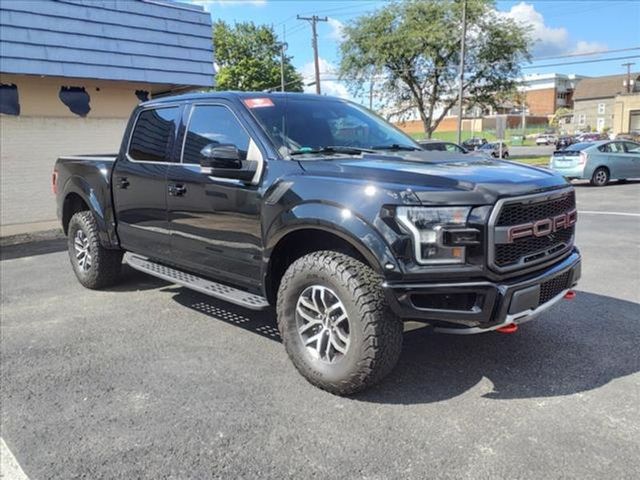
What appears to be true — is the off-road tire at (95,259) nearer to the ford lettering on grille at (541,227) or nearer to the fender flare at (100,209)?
the fender flare at (100,209)

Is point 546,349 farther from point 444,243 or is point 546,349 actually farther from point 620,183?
point 620,183

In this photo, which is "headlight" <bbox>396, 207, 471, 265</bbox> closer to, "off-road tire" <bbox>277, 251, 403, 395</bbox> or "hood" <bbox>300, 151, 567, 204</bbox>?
"hood" <bbox>300, 151, 567, 204</bbox>

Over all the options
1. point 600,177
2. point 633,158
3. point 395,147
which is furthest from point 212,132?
point 633,158

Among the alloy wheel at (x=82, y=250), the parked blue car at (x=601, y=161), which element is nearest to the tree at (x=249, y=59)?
the parked blue car at (x=601, y=161)

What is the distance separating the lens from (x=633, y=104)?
6481 cm

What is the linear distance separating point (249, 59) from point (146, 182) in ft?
186

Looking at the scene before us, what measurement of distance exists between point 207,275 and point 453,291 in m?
2.30

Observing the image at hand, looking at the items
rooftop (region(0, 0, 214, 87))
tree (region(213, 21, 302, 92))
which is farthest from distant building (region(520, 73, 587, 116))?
rooftop (region(0, 0, 214, 87))

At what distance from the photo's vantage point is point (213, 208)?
4.24 metres

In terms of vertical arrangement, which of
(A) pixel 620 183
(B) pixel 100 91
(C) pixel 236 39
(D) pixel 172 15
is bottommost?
(A) pixel 620 183

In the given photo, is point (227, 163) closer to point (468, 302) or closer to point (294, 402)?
point (294, 402)

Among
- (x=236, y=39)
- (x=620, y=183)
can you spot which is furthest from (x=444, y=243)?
(x=236, y=39)

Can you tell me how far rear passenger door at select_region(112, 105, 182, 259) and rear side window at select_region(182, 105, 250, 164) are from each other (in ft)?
0.83

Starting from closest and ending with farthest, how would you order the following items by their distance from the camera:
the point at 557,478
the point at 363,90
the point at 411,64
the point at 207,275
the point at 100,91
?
1. the point at 557,478
2. the point at 207,275
3. the point at 100,91
4. the point at 411,64
5. the point at 363,90
